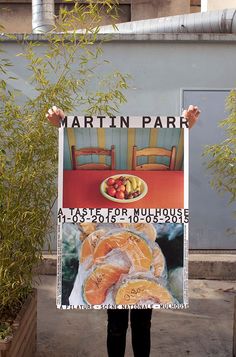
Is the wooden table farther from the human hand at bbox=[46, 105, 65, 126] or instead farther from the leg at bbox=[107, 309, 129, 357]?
the leg at bbox=[107, 309, 129, 357]

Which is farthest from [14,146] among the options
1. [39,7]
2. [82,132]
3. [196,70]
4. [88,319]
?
[39,7]

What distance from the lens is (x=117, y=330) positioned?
2314mm

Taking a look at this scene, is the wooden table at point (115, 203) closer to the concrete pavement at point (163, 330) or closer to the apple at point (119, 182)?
the apple at point (119, 182)

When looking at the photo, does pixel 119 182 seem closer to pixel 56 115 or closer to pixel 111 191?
pixel 111 191

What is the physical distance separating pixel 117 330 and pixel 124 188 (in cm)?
73

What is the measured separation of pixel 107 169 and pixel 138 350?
0.96 metres

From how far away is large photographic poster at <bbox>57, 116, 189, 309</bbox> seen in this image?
2.15 meters

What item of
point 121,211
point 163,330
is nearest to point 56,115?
point 121,211

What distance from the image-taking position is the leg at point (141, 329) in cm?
A: 232

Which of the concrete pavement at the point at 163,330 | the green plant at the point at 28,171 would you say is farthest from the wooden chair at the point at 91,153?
the concrete pavement at the point at 163,330

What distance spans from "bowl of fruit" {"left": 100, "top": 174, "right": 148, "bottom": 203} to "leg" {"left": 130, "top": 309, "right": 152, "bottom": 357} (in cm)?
59

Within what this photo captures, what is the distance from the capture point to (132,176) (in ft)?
7.20

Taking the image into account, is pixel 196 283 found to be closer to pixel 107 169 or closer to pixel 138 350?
pixel 138 350

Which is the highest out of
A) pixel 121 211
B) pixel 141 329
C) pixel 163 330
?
pixel 121 211
